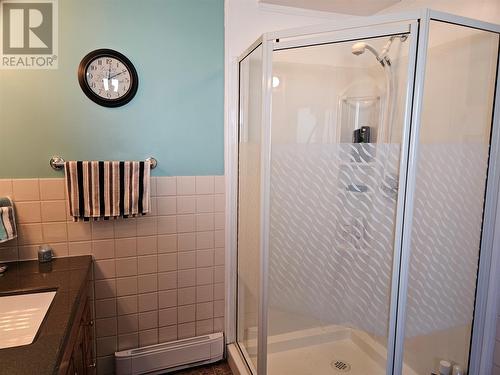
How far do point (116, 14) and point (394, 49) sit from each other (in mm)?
1384

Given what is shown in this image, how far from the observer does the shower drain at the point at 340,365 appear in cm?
179

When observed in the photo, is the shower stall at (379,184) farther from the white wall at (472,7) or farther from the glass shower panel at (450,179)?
the white wall at (472,7)

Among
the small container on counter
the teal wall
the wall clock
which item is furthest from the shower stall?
the small container on counter

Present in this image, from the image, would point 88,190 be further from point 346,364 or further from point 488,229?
point 488,229

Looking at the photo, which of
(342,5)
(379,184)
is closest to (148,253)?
(379,184)

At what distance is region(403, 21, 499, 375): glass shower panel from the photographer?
1303 millimetres

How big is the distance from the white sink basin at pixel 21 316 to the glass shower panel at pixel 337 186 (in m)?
0.97

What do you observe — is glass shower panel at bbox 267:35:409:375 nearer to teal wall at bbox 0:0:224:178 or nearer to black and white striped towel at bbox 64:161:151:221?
teal wall at bbox 0:0:224:178

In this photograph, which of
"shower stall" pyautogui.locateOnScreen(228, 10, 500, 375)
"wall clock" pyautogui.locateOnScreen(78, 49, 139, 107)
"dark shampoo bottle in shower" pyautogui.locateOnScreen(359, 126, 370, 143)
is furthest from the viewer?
"wall clock" pyautogui.locateOnScreen(78, 49, 139, 107)

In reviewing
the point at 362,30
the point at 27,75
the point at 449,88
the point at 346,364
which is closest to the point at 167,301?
the point at 346,364


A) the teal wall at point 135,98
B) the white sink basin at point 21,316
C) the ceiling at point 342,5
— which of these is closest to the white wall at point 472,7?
the ceiling at point 342,5

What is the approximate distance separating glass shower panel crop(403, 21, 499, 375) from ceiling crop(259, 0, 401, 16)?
764mm

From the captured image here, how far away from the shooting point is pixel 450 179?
52.8 inches

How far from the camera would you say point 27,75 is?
1491mm
